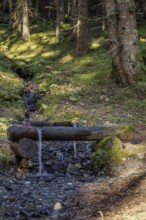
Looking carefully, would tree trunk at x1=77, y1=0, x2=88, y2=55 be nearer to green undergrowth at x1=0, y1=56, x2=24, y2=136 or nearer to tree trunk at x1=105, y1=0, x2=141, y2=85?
green undergrowth at x1=0, y1=56, x2=24, y2=136

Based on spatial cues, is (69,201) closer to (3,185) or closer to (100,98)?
(3,185)

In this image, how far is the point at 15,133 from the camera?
9.58 meters

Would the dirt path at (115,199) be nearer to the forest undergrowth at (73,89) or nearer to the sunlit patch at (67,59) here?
the forest undergrowth at (73,89)

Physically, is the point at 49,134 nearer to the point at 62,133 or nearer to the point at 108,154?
the point at 62,133

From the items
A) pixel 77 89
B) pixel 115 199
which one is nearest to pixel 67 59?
pixel 77 89

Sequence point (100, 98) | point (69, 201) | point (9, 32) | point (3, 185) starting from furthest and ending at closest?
1. point (9, 32)
2. point (100, 98)
3. point (3, 185)
4. point (69, 201)

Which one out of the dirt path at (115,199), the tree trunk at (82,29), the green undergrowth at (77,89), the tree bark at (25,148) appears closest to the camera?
the dirt path at (115,199)

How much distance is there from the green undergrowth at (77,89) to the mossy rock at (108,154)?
2498mm

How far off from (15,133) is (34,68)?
12549mm

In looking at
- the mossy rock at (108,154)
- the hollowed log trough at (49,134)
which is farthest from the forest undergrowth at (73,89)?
the mossy rock at (108,154)

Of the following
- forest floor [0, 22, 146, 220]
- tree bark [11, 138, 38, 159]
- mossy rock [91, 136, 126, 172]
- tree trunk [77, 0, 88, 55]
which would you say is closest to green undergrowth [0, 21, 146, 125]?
forest floor [0, 22, 146, 220]

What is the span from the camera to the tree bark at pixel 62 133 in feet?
31.6

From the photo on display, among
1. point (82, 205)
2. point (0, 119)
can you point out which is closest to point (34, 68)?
point (0, 119)

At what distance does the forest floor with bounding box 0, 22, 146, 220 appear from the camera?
692 cm
